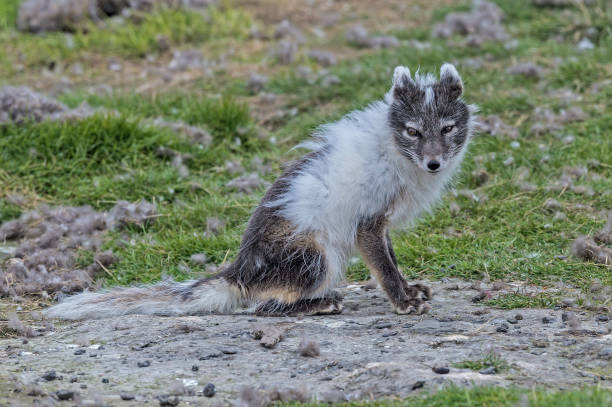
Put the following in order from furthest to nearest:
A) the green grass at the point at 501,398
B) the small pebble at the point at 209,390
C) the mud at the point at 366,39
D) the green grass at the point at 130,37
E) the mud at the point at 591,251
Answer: the green grass at the point at 130,37 < the mud at the point at 366,39 < the mud at the point at 591,251 < the small pebble at the point at 209,390 < the green grass at the point at 501,398

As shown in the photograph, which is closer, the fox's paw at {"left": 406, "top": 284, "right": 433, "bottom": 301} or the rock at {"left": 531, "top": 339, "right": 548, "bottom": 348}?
the rock at {"left": 531, "top": 339, "right": 548, "bottom": 348}

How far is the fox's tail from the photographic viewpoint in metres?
4.88

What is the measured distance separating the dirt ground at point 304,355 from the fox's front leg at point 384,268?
0.40ft

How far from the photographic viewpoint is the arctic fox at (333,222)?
484 cm

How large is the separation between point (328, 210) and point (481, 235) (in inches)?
63.5

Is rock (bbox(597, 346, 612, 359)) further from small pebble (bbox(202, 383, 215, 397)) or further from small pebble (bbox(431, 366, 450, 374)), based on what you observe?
small pebble (bbox(202, 383, 215, 397))

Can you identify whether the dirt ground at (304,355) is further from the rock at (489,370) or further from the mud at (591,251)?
the mud at (591,251)

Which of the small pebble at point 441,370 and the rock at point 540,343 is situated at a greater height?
the small pebble at point 441,370

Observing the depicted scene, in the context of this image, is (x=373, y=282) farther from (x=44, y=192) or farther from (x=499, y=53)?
(x=499, y=53)

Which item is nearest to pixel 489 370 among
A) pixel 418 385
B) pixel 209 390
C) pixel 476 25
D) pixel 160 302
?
pixel 418 385

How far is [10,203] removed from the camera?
7.00 m

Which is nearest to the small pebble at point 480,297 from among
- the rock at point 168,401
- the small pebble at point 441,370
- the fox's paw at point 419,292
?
the fox's paw at point 419,292

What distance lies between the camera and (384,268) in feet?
15.8

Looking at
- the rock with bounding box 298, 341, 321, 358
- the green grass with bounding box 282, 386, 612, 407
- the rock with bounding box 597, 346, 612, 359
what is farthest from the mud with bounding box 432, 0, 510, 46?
the green grass with bounding box 282, 386, 612, 407
